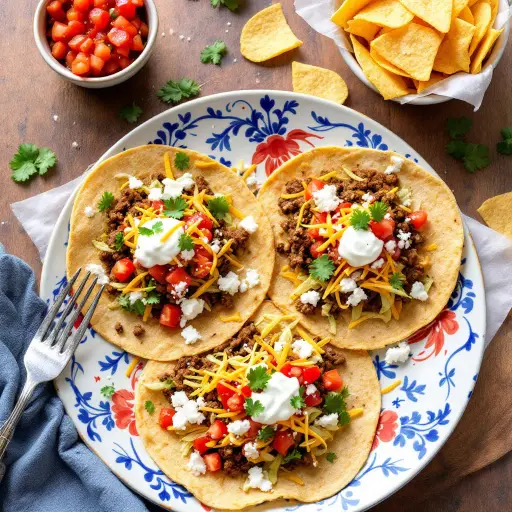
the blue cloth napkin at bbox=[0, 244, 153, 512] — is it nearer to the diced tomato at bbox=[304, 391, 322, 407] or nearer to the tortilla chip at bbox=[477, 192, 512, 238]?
the diced tomato at bbox=[304, 391, 322, 407]

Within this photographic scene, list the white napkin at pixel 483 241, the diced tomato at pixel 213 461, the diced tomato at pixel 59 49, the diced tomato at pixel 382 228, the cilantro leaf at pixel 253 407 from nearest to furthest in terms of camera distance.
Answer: the cilantro leaf at pixel 253 407
the diced tomato at pixel 382 228
the diced tomato at pixel 213 461
the diced tomato at pixel 59 49
the white napkin at pixel 483 241

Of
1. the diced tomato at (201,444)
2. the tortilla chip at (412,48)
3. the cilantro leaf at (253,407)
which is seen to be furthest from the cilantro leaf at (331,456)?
the tortilla chip at (412,48)

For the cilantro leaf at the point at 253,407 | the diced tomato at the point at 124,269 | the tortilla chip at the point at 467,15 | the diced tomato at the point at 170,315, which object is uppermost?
the tortilla chip at the point at 467,15

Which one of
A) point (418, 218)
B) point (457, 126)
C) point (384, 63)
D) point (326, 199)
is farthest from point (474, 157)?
point (326, 199)

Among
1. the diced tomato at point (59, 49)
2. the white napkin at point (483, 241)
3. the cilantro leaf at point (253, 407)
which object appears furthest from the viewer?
the white napkin at point (483, 241)

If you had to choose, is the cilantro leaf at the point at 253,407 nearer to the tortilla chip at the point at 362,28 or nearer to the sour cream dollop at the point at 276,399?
the sour cream dollop at the point at 276,399

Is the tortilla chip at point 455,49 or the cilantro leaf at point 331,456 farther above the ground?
the tortilla chip at point 455,49

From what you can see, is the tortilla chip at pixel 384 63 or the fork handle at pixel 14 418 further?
the tortilla chip at pixel 384 63
